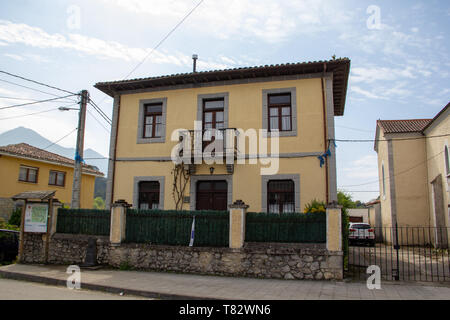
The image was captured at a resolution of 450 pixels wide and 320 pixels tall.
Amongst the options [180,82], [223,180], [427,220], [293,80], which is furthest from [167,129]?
[427,220]

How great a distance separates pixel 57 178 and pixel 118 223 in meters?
17.7

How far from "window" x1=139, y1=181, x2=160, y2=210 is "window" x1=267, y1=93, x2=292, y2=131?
17.6ft

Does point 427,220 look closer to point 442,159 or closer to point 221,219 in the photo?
point 442,159

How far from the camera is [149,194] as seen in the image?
14.7m

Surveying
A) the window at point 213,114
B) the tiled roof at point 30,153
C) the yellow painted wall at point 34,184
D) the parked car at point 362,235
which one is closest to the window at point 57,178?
the yellow painted wall at point 34,184

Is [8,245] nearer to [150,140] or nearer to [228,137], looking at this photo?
[150,140]

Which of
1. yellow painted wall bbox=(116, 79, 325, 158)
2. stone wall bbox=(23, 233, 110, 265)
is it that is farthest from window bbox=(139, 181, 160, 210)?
stone wall bbox=(23, 233, 110, 265)

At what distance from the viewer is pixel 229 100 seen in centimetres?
1424

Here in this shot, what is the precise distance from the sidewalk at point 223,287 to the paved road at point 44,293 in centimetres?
39

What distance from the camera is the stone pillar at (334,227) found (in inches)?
368

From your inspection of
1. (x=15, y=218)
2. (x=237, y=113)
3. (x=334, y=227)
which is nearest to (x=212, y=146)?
(x=237, y=113)

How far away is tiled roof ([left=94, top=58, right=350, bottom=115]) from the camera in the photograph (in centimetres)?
1309

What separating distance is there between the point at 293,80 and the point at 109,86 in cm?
791

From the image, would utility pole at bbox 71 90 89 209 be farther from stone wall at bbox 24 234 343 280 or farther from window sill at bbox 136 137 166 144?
window sill at bbox 136 137 166 144
